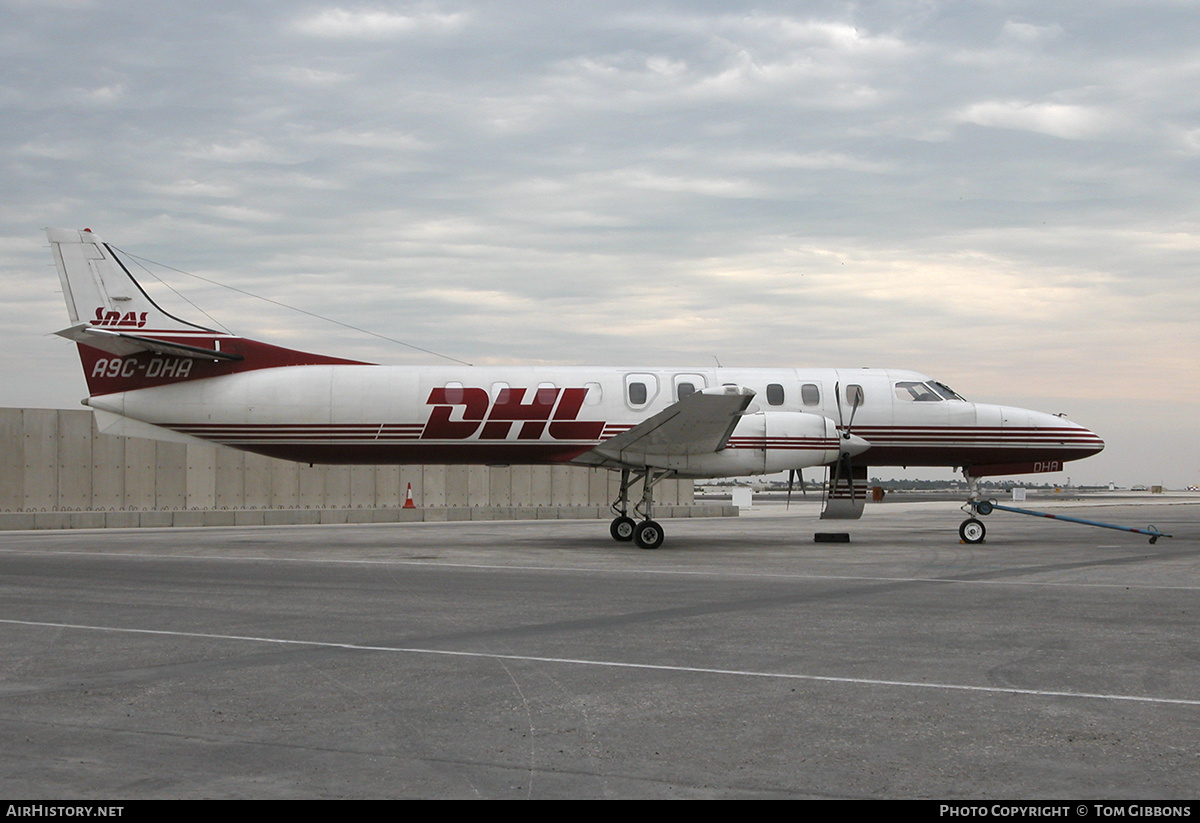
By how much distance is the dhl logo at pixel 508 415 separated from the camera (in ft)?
75.6

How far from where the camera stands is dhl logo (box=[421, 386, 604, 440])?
75.6ft

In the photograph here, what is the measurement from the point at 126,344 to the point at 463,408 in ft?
23.0

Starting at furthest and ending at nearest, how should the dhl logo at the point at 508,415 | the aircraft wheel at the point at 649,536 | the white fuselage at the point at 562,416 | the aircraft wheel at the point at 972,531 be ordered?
the aircraft wheel at the point at 972,531
the dhl logo at the point at 508,415
the white fuselage at the point at 562,416
the aircraft wheel at the point at 649,536

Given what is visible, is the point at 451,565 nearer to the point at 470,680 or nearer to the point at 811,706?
the point at 470,680

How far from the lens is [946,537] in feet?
88.1

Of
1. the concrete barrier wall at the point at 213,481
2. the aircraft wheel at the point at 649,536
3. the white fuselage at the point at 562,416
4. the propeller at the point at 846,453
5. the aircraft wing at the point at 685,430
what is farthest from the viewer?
the concrete barrier wall at the point at 213,481

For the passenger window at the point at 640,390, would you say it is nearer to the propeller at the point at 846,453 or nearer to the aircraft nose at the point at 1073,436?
the propeller at the point at 846,453

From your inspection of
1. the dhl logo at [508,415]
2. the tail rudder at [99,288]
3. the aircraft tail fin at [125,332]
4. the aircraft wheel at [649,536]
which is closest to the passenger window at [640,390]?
the dhl logo at [508,415]

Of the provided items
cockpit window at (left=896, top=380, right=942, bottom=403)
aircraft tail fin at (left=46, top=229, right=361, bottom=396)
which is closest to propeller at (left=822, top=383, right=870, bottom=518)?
cockpit window at (left=896, top=380, right=942, bottom=403)

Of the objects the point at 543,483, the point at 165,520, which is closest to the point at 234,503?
the point at 165,520

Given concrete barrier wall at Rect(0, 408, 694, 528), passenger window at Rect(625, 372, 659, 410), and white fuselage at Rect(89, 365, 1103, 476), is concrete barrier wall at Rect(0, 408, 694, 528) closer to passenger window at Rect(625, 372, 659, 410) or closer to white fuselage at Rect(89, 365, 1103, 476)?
white fuselage at Rect(89, 365, 1103, 476)

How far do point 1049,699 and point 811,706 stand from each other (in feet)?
5.75

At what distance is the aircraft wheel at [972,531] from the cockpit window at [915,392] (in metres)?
2.99

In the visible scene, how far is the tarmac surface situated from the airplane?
18.1 ft
